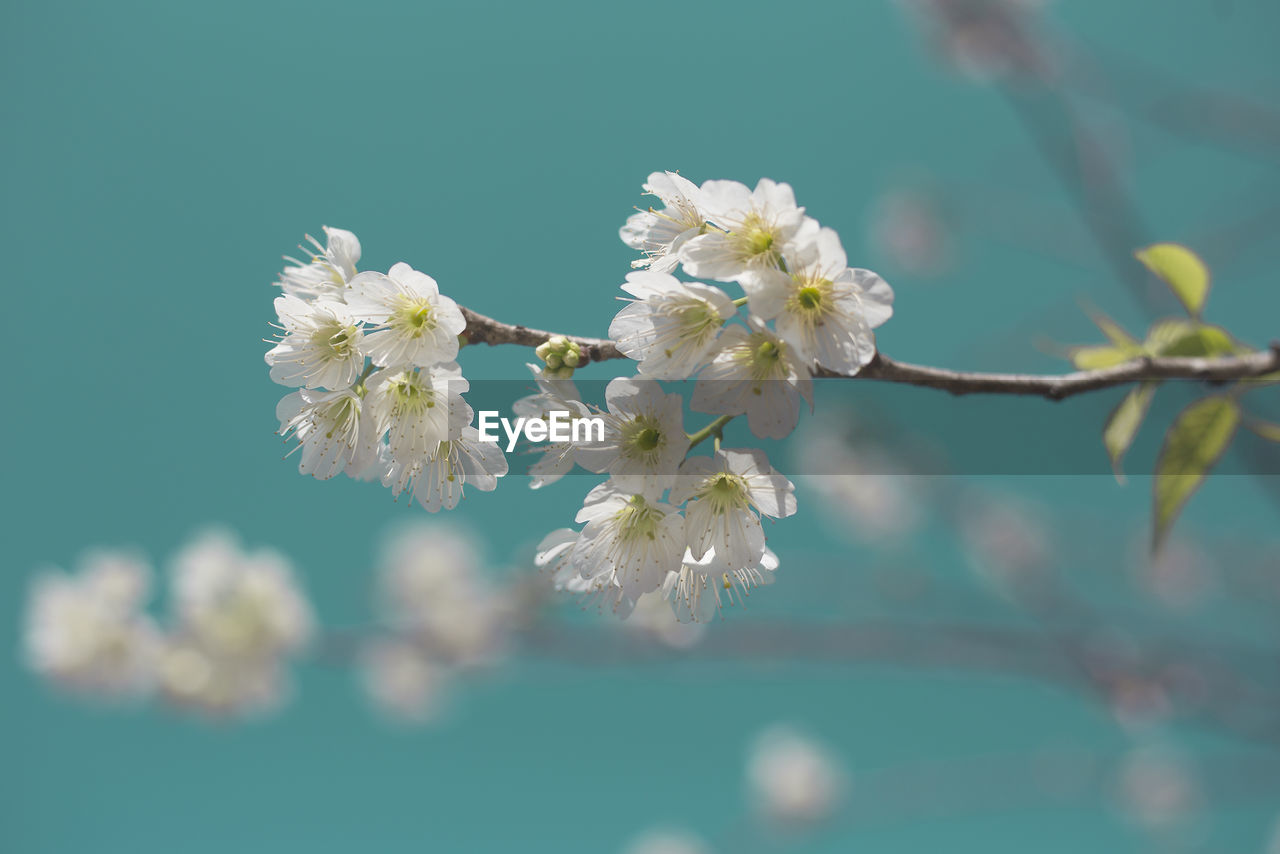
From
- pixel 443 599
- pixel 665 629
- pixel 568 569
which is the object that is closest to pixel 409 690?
pixel 443 599

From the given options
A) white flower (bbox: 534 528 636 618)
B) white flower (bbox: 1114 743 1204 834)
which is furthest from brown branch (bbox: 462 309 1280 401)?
white flower (bbox: 1114 743 1204 834)

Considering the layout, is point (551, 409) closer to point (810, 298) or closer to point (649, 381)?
point (649, 381)

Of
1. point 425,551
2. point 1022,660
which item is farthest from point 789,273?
point 425,551

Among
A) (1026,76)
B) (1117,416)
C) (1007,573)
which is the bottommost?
(1117,416)

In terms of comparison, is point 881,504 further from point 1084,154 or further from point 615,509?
point 615,509

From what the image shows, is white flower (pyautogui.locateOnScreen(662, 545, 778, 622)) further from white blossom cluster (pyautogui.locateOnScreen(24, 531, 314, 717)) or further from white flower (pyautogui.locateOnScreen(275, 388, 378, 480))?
white blossom cluster (pyautogui.locateOnScreen(24, 531, 314, 717))

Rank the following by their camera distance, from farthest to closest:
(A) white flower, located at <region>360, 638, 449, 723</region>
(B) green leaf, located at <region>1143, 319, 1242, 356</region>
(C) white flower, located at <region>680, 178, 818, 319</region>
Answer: (A) white flower, located at <region>360, 638, 449, 723</region>
(B) green leaf, located at <region>1143, 319, 1242, 356</region>
(C) white flower, located at <region>680, 178, 818, 319</region>

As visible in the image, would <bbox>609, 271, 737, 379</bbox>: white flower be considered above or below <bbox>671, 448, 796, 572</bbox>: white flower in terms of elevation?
above
